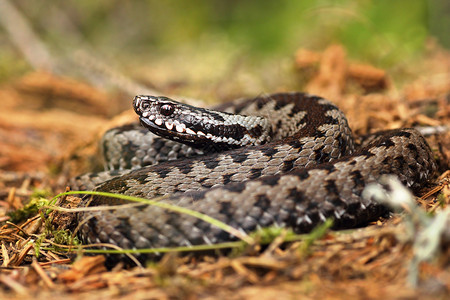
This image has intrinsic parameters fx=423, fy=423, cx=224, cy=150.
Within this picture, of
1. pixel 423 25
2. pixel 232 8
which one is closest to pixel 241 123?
pixel 423 25

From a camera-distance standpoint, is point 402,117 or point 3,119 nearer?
point 402,117

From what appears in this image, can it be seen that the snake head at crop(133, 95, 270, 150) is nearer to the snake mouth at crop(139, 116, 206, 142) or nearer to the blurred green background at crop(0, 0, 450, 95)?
the snake mouth at crop(139, 116, 206, 142)

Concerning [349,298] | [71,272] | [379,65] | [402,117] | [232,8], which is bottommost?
[349,298]

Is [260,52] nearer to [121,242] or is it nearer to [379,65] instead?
[379,65]

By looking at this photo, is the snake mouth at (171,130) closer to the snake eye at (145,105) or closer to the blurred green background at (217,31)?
the snake eye at (145,105)

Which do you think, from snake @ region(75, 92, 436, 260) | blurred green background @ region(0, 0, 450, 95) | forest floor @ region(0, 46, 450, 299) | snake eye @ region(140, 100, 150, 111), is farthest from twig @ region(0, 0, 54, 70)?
snake eye @ region(140, 100, 150, 111)

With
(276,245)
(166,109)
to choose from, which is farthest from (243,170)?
(276,245)
